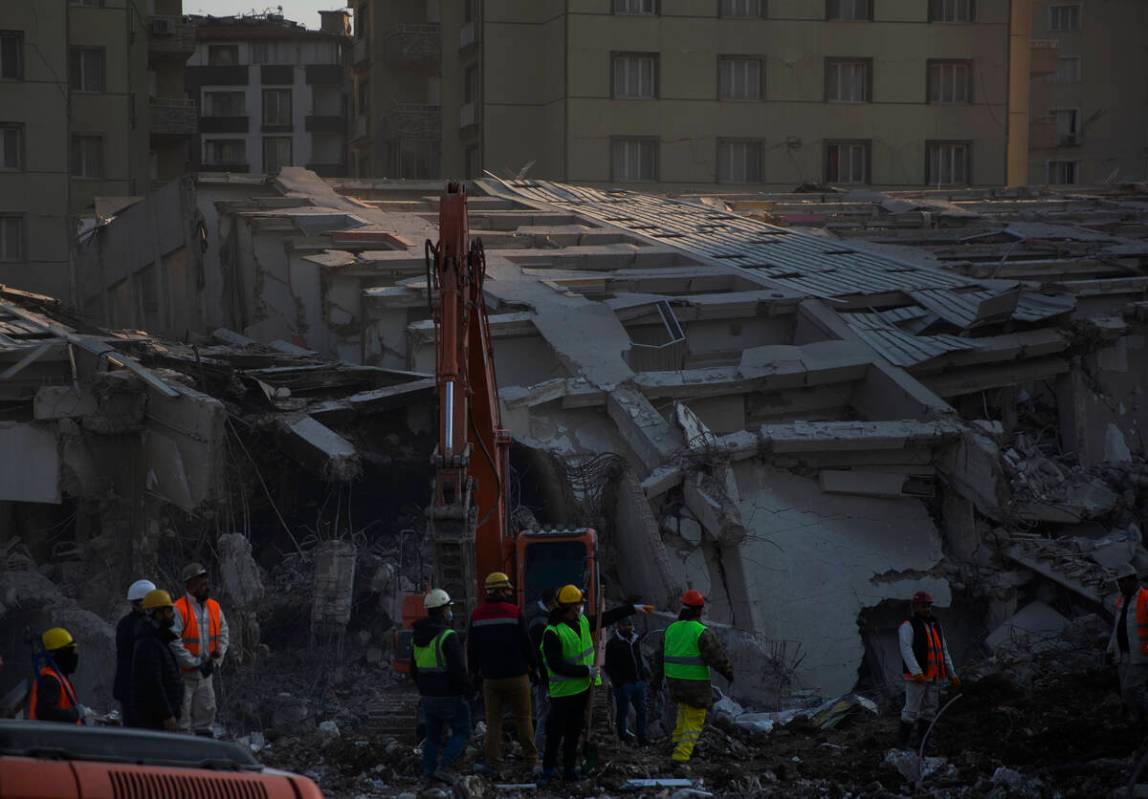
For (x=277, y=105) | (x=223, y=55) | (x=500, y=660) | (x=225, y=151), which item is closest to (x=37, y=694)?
(x=500, y=660)

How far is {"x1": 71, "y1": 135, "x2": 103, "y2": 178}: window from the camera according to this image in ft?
132

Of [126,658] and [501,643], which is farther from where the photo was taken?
[501,643]

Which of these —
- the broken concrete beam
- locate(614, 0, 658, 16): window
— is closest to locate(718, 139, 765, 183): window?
locate(614, 0, 658, 16): window

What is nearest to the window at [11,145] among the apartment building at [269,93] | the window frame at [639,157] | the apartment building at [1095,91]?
the window frame at [639,157]

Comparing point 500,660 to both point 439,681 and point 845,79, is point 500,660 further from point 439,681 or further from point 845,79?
point 845,79

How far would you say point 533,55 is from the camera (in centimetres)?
3881

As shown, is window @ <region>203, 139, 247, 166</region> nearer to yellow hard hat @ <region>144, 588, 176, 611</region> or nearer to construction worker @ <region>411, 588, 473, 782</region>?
construction worker @ <region>411, 588, 473, 782</region>

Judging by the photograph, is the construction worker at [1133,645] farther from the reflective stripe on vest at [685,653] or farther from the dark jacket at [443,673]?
the dark jacket at [443,673]

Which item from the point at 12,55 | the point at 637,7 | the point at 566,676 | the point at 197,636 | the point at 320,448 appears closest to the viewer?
the point at 197,636

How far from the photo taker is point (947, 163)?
40.3 metres

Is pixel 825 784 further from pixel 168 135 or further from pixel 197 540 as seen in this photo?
pixel 168 135

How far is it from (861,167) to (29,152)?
18529mm

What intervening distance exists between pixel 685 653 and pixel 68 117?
3011 cm

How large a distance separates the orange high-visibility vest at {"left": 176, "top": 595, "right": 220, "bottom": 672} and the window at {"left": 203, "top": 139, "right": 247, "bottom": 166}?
185ft
